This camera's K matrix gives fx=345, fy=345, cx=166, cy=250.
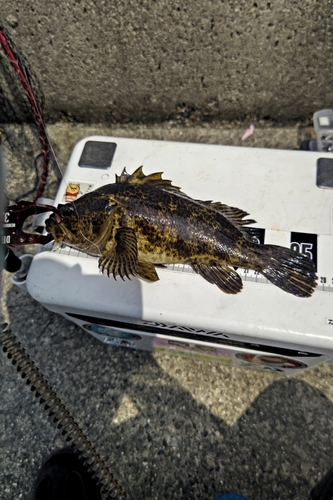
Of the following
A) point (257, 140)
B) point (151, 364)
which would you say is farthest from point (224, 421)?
point (257, 140)

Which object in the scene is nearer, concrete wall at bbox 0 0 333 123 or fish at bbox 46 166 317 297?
fish at bbox 46 166 317 297

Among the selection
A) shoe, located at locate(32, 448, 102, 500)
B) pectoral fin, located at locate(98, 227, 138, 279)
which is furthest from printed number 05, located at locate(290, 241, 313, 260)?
shoe, located at locate(32, 448, 102, 500)

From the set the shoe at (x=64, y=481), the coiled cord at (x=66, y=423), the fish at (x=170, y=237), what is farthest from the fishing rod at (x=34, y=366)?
the shoe at (x=64, y=481)

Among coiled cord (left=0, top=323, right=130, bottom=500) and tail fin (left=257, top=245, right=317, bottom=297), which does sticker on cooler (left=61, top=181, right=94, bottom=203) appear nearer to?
coiled cord (left=0, top=323, right=130, bottom=500)

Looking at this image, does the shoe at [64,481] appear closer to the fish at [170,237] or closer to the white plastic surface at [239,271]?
the white plastic surface at [239,271]

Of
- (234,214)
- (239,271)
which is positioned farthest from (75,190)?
(239,271)

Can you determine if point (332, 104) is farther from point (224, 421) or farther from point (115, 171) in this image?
point (224, 421)
